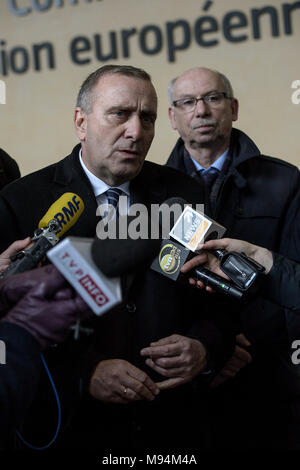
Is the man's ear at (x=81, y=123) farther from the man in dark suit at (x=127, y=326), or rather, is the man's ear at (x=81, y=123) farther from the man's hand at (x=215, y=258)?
the man's hand at (x=215, y=258)

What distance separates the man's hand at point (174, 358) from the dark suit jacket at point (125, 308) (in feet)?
0.15

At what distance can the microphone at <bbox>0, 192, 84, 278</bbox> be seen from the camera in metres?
1.01

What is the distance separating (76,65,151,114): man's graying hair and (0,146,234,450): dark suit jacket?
7.4 inches

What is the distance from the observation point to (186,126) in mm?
2076

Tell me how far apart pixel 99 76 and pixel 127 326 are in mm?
715

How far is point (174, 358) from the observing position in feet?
4.45

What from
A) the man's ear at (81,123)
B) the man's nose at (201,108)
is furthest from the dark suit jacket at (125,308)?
the man's nose at (201,108)

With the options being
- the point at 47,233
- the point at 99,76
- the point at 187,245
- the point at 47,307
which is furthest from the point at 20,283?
the point at 99,76

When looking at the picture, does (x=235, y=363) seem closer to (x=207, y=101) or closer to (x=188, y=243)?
(x=188, y=243)

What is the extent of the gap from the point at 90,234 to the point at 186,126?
0.84m

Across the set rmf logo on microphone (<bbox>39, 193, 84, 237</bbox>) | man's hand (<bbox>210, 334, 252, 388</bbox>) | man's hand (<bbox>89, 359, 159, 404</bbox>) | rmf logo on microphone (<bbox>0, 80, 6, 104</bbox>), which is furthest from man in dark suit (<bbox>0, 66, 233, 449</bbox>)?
rmf logo on microphone (<bbox>0, 80, 6, 104</bbox>)

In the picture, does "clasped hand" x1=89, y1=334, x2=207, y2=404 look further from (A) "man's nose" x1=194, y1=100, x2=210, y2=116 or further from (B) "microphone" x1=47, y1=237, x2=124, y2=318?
(A) "man's nose" x1=194, y1=100, x2=210, y2=116

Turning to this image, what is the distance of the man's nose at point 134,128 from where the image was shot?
Result: 1.46 metres

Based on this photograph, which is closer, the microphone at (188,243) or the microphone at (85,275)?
the microphone at (85,275)
